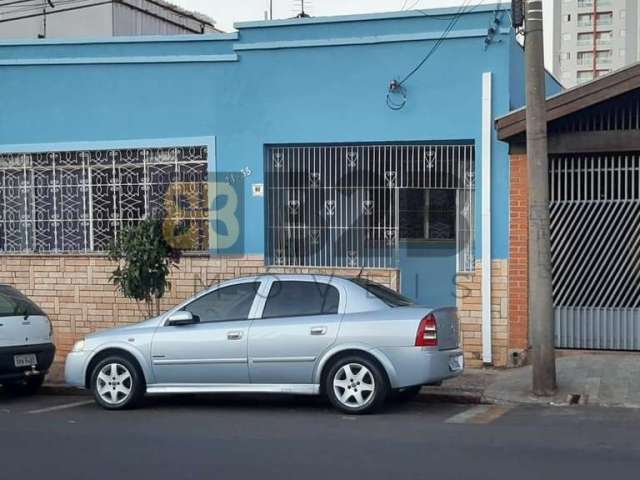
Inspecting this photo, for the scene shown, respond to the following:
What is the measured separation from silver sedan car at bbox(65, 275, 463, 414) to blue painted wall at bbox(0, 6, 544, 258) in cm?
344

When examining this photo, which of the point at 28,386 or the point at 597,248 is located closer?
the point at 28,386

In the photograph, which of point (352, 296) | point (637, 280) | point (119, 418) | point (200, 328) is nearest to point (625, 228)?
point (637, 280)

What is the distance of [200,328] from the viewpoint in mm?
9516

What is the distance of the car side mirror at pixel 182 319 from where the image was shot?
954 centimetres

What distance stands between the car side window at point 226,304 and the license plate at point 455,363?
220cm

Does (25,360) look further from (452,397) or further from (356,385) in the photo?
(452,397)

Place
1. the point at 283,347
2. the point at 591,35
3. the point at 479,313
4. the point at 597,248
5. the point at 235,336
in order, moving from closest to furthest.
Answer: the point at 283,347 < the point at 235,336 < the point at 597,248 < the point at 479,313 < the point at 591,35

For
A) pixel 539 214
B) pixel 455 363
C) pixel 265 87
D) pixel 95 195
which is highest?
pixel 265 87

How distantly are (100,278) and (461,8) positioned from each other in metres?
6.76

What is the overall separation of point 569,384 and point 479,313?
6.64 feet

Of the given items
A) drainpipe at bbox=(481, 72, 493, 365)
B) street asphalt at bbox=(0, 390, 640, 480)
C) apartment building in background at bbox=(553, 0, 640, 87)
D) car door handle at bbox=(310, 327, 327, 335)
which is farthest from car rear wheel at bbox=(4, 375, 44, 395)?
apartment building in background at bbox=(553, 0, 640, 87)

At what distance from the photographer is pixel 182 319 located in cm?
954

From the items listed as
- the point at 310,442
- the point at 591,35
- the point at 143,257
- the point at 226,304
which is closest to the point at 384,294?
the point at 226,304

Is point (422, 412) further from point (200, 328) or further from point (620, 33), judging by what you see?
point (620, 33)
